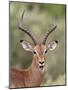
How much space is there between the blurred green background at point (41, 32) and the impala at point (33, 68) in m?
0.04

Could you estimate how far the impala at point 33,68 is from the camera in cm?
215

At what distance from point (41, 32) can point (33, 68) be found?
1.28ft

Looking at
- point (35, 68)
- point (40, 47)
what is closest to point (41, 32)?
point (40, 47)

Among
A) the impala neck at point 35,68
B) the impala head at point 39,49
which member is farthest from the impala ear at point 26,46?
the impala neck at point 35,68

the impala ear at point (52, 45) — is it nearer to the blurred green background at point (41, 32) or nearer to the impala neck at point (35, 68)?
the blurred green background at point (41, 32)

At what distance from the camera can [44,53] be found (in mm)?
2234

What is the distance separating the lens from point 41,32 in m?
2.22

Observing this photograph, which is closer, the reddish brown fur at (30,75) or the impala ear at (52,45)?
the reddish brown fur at (30,75)

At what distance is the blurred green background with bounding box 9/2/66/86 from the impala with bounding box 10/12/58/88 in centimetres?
4

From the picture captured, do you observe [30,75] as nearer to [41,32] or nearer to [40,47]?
[40,47]

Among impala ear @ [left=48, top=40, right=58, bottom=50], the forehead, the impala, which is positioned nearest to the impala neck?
the impala

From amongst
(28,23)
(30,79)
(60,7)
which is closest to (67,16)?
(60,7)

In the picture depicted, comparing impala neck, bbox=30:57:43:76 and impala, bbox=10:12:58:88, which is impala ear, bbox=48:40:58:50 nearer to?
impala, bbox=10:12:58:88

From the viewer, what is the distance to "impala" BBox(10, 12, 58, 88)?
2148 millimetres
